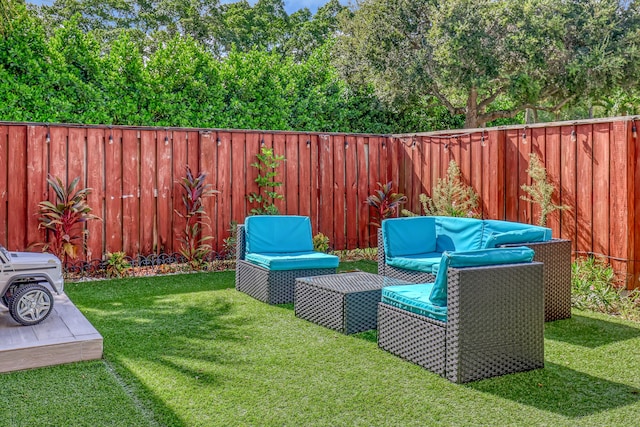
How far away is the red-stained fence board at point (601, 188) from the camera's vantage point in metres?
5.62

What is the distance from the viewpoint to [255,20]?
21.2 metres

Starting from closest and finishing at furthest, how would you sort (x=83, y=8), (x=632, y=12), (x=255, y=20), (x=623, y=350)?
(x=623, y=350), (x=632, y=12), (x=83, y=8), (x=255, y=20)

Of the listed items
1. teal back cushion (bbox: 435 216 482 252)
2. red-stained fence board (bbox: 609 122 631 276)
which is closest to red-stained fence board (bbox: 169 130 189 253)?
teal back cushion (bbox: 435 216 482 252)

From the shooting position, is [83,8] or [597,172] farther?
[83,8]

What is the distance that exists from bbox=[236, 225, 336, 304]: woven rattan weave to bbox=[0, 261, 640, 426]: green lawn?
0.60 metres

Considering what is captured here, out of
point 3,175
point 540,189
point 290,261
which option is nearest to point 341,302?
point 290,261

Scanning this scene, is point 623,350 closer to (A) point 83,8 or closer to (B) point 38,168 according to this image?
(B) point 38,168

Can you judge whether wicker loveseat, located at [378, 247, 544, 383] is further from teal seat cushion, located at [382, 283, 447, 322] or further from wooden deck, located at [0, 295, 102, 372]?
wooden deck, located at [0, 295, 102, 372]

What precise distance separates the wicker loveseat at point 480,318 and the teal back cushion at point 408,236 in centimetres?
193

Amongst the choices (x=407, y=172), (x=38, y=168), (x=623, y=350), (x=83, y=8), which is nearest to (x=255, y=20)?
(x=83, y=8)

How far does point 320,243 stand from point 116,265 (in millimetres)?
2792

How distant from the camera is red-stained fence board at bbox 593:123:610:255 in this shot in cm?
562

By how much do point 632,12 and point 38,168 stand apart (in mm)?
12847

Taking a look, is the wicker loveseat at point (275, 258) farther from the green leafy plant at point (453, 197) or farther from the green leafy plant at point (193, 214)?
the green leafy plant at point (453, 197)
